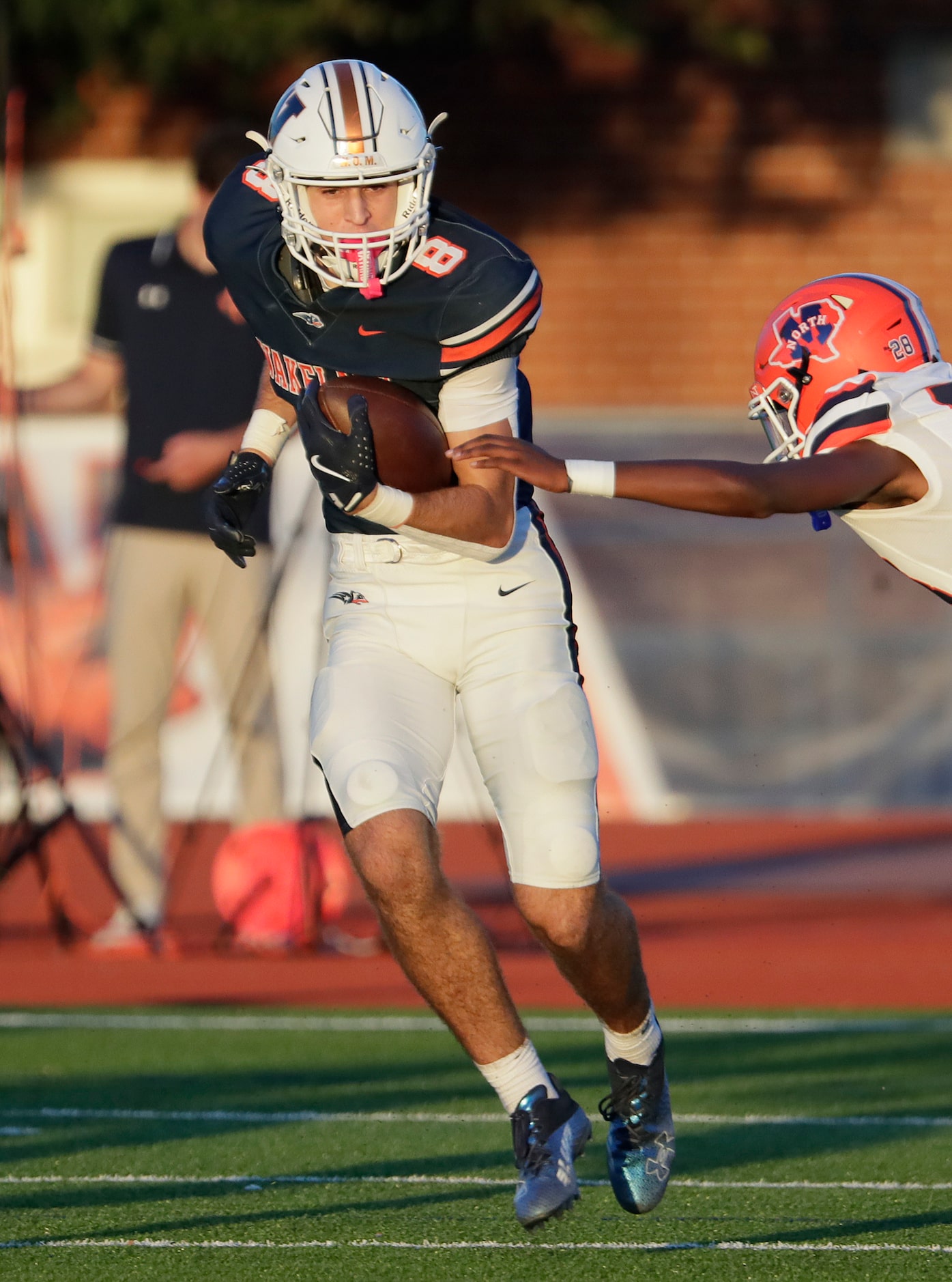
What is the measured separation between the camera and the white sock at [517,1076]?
372cm

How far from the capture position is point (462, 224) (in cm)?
400

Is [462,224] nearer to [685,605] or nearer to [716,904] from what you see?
Answer: [716,904]

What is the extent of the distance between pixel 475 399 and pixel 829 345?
25.6 inches

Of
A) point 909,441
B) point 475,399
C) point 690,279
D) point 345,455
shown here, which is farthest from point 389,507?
point 690,279

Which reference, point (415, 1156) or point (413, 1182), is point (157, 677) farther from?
point (413, 1182)

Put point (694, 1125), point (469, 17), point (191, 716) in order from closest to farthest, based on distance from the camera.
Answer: point (694, 1125), point (191, 716), point (469, 17)

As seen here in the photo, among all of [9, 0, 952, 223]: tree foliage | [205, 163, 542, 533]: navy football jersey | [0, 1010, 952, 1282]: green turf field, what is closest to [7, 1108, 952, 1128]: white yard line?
[0, 1010, 952, 1282]: green turf field

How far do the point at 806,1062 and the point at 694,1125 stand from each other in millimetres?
874

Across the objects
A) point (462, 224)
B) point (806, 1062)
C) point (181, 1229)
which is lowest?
point (806, 1062)

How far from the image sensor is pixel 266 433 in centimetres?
429

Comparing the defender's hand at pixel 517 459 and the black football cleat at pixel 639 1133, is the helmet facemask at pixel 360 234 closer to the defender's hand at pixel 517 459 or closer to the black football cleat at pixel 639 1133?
the defender's hand at pixel 517 459

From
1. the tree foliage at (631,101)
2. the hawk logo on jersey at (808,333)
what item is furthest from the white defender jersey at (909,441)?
the tree foliage at (631,101)

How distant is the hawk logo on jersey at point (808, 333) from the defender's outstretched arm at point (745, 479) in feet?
1.03

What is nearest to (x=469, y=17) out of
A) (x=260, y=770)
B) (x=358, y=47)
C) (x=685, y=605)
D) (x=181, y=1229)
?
(x=358, y=47)
